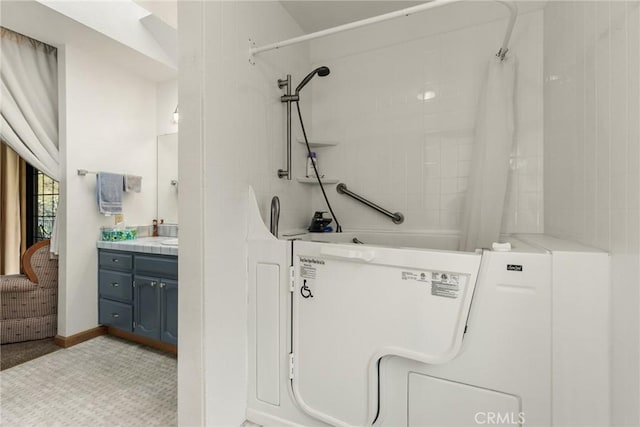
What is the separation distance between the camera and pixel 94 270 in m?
2.54

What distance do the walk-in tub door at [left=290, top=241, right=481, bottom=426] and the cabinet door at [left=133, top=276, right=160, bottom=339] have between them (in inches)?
53.8

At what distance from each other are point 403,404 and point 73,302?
8.61 feet

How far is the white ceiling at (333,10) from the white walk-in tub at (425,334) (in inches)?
56.3

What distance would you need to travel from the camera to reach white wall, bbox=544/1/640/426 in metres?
0.84

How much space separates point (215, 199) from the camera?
1.33m

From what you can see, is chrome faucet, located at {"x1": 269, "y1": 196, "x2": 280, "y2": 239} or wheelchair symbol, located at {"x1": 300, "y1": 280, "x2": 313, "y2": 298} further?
chrome faucet, located at {"x1": 269, "y1": 196, "x2": 280, "y2": 239}

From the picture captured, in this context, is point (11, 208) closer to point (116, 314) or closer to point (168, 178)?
point (168, 178)

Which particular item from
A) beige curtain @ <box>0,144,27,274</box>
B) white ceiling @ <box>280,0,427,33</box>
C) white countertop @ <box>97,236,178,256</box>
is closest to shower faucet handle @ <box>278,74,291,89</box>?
white ceiling @ <box>280,0,427,33</box>

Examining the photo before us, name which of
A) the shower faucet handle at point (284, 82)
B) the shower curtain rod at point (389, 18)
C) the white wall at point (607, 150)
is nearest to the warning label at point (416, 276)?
the white wall at point (607, 150)

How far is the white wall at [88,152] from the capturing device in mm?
2357

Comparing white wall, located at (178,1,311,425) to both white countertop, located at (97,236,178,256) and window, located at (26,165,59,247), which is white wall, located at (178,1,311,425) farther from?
window, located at (26,165,59,247)

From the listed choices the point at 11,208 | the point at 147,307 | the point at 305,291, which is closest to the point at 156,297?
the point at 147,307

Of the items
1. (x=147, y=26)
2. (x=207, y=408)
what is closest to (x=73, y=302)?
(x=207, y=408)

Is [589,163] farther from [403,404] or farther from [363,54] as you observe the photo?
[363,54]
